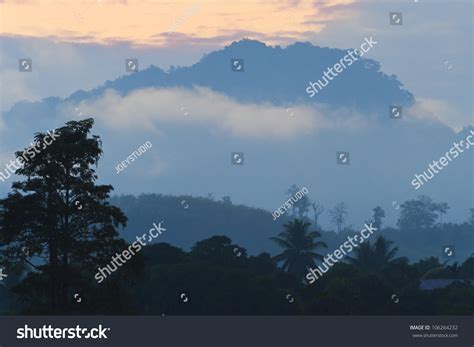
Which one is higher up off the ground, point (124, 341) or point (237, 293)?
point (237, 293)

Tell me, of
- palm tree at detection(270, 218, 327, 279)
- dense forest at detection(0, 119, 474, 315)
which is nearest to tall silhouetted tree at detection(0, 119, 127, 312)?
dense forest at detection(0, 119, 474, 315)

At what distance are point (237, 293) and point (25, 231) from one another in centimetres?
4321

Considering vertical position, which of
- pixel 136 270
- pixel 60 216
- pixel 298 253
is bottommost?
pixel 136 270

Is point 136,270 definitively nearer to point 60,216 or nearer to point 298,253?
point 60,216

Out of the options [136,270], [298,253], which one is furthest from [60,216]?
[298,253]

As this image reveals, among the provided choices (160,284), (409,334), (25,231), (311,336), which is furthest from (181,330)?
(160,284)

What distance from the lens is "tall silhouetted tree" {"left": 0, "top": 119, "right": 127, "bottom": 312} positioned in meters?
48.9

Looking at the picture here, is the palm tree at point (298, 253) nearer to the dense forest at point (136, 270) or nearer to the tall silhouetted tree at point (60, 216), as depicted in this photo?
the dense forest at point (136, 270)

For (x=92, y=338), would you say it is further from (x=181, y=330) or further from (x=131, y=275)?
(x=131, y=275)

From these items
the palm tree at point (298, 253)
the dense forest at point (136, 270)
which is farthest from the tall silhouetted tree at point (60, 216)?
the palm tree at point (298, 253)

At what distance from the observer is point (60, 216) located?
49.3m

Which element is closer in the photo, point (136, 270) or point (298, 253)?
point (136, 270)

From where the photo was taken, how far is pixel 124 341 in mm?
37062

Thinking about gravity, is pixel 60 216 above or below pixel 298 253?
below
